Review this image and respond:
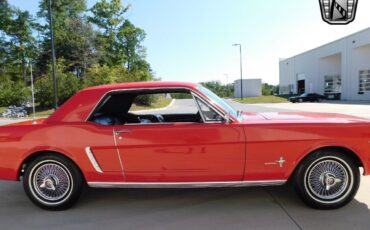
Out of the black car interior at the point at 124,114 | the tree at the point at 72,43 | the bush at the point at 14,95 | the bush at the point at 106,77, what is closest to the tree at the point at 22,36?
the tree at the point at 72,43

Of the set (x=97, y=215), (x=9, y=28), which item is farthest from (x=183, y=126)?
(x=9, y=28)

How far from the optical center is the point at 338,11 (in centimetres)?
625

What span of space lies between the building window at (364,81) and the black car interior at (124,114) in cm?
4159

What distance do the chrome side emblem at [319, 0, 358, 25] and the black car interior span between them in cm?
294

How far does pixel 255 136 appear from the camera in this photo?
409 centimetres

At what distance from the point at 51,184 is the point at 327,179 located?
3.34 metres

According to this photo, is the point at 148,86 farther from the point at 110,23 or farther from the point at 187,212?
the point at 110,23

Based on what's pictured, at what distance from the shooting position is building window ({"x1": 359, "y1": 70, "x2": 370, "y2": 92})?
41.4 m

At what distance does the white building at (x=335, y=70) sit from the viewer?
4188cm

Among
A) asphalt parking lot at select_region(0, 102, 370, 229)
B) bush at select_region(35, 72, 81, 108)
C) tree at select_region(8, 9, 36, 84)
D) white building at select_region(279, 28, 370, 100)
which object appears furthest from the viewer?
tree at select_region(8, 9, 36, 84)

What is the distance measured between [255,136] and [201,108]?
2.40ft

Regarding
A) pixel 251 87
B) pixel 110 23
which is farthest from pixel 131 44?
pixel 251 87

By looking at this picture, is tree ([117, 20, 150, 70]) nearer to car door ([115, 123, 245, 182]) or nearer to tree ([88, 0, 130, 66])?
tree ([88, 0, 130, 66])

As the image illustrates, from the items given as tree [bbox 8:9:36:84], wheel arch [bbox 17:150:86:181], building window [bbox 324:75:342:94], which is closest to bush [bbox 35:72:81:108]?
tree [bbox 8:9:36:84]
